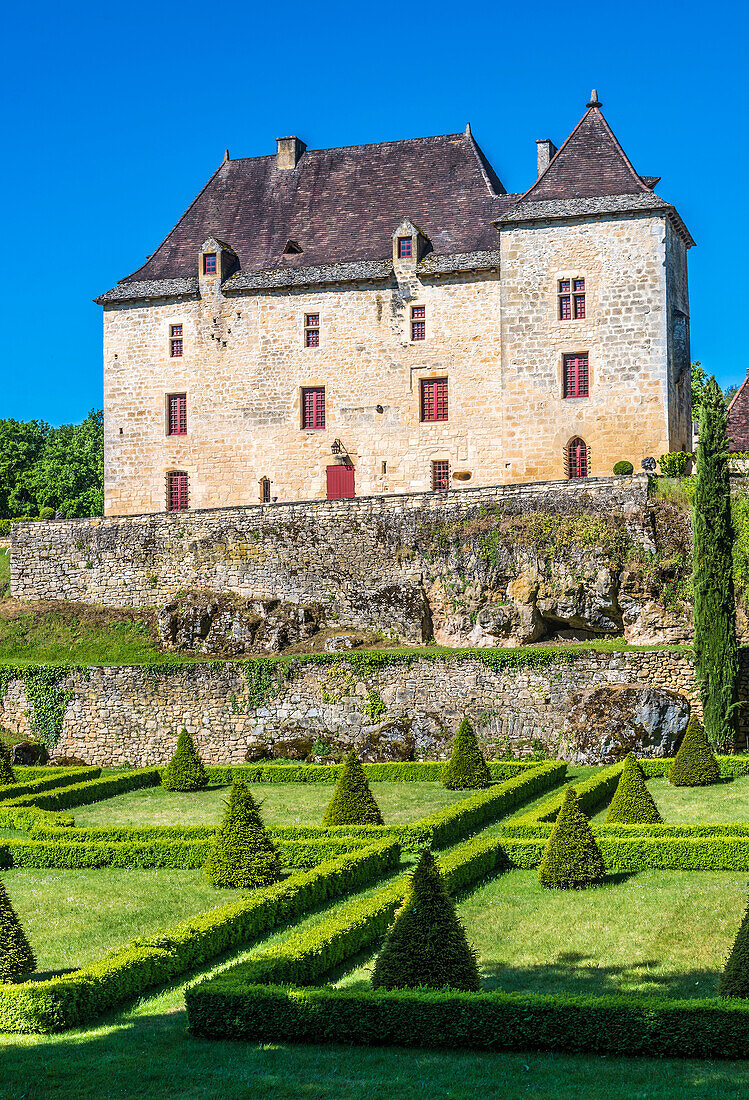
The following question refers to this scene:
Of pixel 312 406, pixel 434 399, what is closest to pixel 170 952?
pixel 434 399

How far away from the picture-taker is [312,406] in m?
39.8

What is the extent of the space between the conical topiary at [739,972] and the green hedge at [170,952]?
5.59 metres

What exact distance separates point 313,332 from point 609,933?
29.3 metres

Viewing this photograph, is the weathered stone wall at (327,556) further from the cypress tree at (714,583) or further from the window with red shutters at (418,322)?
the window with red shutters at (418,322)

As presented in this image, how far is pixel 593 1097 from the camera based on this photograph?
338 inches

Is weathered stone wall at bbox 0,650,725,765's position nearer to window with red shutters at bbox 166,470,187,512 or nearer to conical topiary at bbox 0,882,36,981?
window with red shutters at bbox 166,470,187,512

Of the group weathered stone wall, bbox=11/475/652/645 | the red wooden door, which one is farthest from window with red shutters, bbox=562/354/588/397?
the red wooden door

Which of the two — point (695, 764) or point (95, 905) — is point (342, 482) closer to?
point (695, 764)

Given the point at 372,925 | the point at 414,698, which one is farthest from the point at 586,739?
the point at 372,925

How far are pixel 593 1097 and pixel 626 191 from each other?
1219 inches

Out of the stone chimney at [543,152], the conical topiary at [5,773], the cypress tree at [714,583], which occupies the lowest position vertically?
the conical topiary at [5,773]

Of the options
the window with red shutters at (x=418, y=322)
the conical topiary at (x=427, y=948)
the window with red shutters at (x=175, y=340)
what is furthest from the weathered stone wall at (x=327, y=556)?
the conical topiary at (x=427, y=948)

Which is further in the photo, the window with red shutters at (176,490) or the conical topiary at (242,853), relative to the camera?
the window with red shutters at (176,490)

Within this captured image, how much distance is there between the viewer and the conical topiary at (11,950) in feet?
38.9
